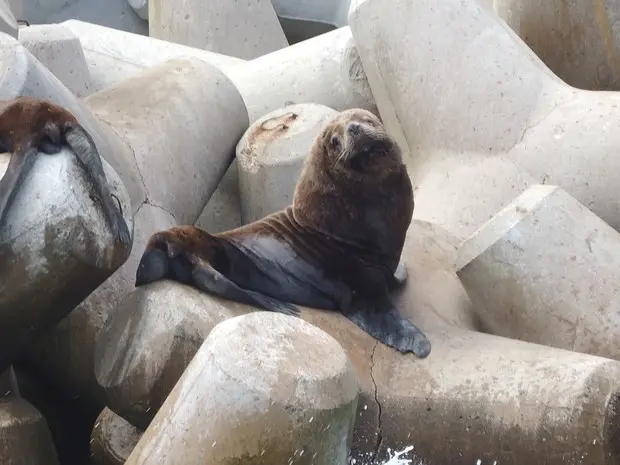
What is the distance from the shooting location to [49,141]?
3484 millimetres

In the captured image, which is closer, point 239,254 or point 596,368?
point 596,368

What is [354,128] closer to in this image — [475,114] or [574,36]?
[475,114]

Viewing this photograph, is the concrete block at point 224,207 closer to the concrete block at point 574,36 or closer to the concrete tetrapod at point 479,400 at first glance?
the concrete block at point 574,36

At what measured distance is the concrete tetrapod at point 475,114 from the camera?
4863mm

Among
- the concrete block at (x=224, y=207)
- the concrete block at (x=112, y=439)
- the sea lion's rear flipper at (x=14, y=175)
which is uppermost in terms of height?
the sea lion's rear flipper at (x=14, y=175)

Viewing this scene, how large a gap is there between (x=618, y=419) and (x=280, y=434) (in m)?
1.14

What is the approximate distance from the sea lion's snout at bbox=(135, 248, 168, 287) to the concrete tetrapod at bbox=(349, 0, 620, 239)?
68.3 inches

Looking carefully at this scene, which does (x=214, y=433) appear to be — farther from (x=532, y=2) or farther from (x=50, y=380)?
(x=532, y=2)

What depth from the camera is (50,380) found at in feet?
14.0

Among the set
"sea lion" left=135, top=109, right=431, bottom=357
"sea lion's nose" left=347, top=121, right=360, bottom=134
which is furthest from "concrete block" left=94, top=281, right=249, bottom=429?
"sea lion's nose" left=347, top=121, right=360, bottom=134

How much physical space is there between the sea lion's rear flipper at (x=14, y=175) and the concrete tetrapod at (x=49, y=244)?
0.06 feet

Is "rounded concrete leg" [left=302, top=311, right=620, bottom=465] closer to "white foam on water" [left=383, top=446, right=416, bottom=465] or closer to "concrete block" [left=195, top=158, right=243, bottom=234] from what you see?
"white foam on water" [left=383, top=446, right=416, bottom=465]

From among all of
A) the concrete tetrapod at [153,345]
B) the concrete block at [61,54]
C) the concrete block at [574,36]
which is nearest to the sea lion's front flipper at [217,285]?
the concrete tetrapod at [153,345]

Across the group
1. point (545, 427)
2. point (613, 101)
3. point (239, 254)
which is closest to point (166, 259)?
point (239, 254)
